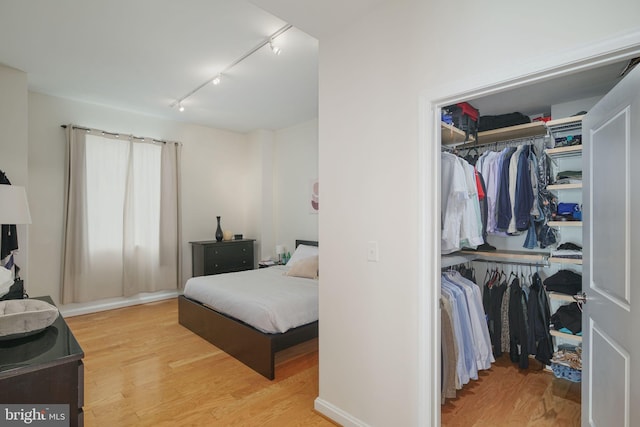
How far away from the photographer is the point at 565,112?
2865 mm

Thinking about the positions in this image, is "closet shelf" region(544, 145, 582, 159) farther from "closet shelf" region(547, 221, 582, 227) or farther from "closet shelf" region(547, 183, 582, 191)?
"closet shelf" region(547, 221, 582, 227)

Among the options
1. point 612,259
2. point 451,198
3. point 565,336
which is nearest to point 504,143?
point 451,198

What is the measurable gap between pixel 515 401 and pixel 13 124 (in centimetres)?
527

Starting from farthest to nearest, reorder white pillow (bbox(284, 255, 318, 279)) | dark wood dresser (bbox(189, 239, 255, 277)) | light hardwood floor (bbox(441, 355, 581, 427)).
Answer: dark wood dresser (bbox(189, 239, 255, 277)) < white pillow (bbox(284, 255, 318, 279)) < light hardwood floor (bbox(441, 355, 581, 427))

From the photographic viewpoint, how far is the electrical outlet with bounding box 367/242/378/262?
1.88 meters

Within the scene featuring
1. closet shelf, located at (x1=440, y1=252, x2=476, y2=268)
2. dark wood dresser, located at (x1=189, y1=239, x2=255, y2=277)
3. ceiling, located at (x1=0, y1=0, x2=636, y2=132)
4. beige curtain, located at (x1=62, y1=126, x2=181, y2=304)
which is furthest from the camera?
dark wood dresser, located at (x1=189, y1=239, x2=255, y2=277)

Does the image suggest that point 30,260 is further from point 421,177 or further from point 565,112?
point 565,112

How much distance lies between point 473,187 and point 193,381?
2791 mm

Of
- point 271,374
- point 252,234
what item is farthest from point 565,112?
point 252,234

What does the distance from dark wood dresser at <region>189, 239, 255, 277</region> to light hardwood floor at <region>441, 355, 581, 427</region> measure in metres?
3.85

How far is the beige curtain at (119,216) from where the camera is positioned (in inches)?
163

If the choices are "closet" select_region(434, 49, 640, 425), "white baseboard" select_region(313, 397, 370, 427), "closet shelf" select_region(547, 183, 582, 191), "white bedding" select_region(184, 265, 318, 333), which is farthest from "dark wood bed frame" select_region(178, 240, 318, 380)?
"closet shelf" select_region(547, 183, 582, 191)

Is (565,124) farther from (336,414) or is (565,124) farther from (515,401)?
(336,414)

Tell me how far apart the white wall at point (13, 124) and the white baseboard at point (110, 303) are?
73.0 inches
